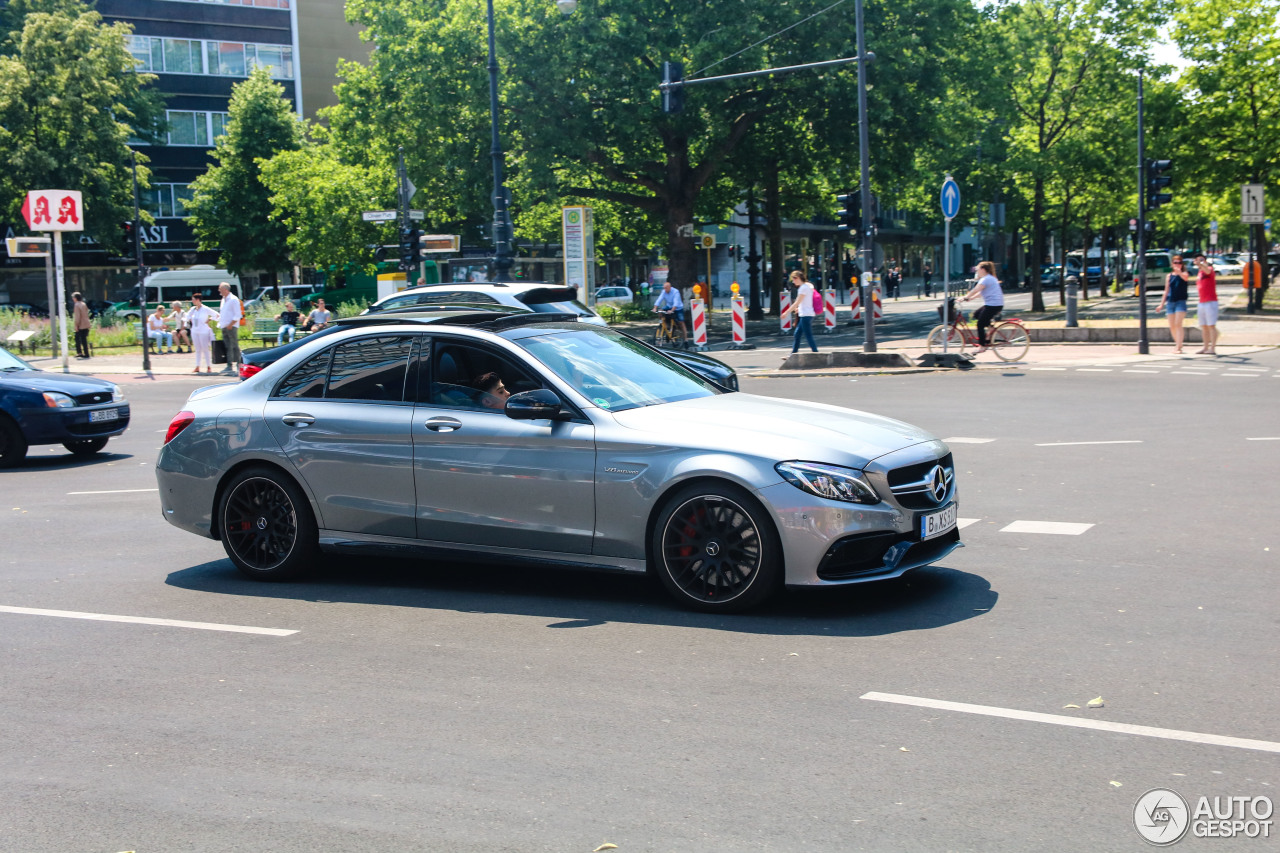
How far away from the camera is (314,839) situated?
3.99m

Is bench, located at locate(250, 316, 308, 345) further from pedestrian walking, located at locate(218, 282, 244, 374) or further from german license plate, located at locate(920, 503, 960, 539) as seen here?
german license plate, located at locate(920, 503, 960, 539)

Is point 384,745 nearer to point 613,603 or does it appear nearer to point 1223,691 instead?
point 613,603

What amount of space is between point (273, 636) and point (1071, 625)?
392 centimetres

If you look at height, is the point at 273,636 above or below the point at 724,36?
below

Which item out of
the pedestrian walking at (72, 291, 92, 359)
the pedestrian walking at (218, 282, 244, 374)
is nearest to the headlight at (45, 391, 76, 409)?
the pedestrian walking at (218, 282, 244, 374)

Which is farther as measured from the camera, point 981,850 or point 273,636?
point 273,636

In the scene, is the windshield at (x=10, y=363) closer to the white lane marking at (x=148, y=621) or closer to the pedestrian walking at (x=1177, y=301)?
the white lane marking at (x=148, y=621)

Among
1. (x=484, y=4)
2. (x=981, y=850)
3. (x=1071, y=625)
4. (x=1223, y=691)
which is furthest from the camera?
(x=484, y=4)

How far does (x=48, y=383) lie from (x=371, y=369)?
8.52 m

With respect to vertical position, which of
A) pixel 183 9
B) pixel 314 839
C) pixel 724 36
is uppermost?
pixel 183 9

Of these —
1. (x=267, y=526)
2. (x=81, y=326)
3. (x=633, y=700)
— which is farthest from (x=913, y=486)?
(x=81, y=326)

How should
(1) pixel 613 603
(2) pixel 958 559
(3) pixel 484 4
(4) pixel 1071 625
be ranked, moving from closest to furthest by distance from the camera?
(4) pixel 1071 625 → (1) pixel 613 603 → (2) pixel 958 559 → (3) pixel 484 4

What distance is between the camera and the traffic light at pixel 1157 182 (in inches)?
1014

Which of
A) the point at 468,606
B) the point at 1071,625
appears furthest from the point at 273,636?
the point at 1071,625
